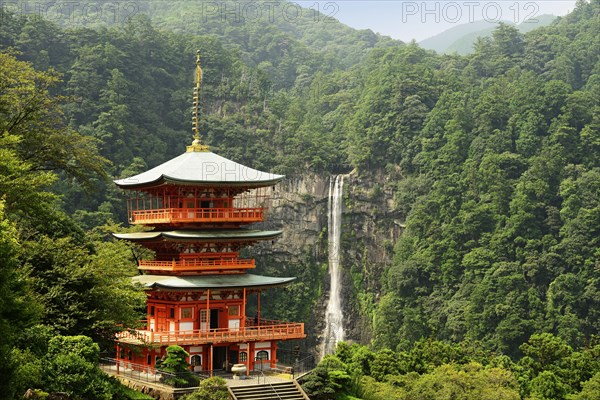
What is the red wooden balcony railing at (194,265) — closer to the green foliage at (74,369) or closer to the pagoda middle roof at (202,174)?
the pagoda middle roof at (202,174)

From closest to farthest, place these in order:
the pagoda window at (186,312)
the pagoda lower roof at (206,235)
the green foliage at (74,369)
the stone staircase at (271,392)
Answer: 1. the green foliage at (74,369)
2. the stone staircase at (271,392)
3. the pagoda lower roof at (206,235)
4. the pagoda window at (186,312)

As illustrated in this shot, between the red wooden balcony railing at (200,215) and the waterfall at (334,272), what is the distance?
4618 cm

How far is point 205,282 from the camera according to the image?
35.3 meters

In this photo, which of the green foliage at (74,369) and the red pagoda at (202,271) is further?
the red pagoda at (202,271)

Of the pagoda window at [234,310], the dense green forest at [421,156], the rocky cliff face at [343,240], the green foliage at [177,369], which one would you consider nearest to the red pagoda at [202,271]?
the pagoda window at [234,310]

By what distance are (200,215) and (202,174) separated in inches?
62.8

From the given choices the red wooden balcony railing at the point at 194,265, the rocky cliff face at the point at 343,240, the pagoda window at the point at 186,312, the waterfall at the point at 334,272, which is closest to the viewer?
the pagoda window at the point at 186,312

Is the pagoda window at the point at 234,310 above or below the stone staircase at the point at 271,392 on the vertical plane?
above

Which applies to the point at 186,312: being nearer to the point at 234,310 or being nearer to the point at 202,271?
the point at 202,271

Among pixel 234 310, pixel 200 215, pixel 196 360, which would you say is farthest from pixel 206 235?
pixel 196 360

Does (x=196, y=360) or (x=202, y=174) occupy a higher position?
(x=202, y=174)

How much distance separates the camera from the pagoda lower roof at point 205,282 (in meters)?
34.4

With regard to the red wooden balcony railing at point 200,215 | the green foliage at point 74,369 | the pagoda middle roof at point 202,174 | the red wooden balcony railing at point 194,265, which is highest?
the pagoda middle roof at point 202,174

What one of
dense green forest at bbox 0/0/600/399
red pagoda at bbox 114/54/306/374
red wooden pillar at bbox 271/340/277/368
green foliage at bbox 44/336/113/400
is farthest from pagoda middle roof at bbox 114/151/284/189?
green foliage at bbox 44/336/113/400
